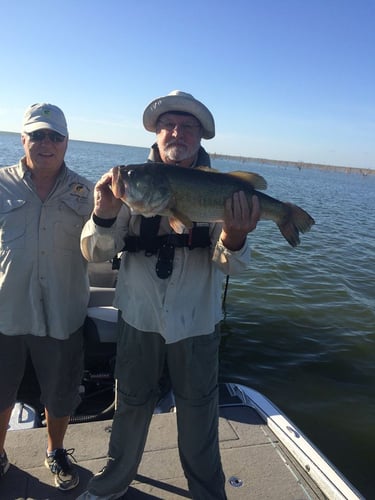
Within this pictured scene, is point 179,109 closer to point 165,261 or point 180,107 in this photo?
point 180,107

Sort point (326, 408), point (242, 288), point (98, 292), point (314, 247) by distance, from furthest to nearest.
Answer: point (314, 247)
point (242, 288)
point (326, 408)
point (98, 292)

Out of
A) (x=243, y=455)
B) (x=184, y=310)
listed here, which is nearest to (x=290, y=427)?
(x=243, y=455)

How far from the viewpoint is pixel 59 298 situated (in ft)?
11.2

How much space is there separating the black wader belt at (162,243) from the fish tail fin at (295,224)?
33.7 inches

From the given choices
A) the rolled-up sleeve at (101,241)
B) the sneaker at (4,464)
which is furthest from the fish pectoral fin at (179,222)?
the sneaker at (4,464)

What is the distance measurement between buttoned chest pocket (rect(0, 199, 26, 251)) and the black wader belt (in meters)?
0.90

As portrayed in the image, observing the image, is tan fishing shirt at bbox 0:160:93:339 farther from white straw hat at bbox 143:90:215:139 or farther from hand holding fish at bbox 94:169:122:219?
white straw hat at bbox 143:90:215:139

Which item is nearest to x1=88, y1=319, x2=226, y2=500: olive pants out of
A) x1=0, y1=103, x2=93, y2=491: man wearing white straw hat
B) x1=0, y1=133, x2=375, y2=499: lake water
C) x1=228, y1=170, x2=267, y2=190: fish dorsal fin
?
x1=0, y1=103, x2=93, y2=491: man wearing white straw hat

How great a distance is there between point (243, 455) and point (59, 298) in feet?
7.63

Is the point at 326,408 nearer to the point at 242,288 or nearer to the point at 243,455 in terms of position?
the point at 243,455

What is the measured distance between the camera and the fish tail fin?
360cm

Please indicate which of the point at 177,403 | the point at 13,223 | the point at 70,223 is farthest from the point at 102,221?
the point at 177,403

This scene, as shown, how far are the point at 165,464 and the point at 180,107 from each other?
318 centimetres

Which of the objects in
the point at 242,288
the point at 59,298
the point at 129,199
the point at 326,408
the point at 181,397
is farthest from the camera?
the point at 242,288
